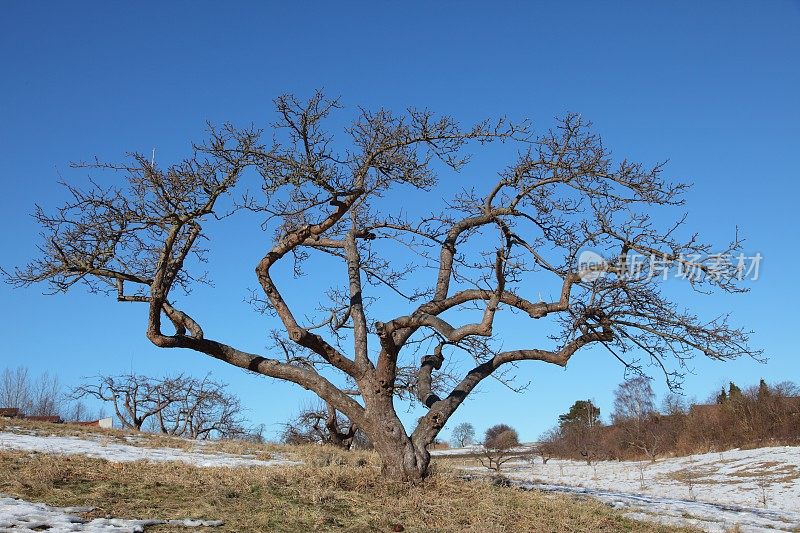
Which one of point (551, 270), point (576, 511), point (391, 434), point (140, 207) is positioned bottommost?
point (576, 511)

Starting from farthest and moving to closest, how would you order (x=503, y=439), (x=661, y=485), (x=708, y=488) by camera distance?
(x=503, y=439), (x=661, y=485), (x=708, y=488)

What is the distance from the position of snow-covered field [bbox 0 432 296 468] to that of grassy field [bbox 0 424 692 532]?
3.36m

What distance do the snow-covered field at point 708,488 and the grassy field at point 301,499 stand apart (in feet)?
4.66

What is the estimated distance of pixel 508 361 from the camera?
1068 cm

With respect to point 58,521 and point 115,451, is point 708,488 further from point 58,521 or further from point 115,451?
point 58,521

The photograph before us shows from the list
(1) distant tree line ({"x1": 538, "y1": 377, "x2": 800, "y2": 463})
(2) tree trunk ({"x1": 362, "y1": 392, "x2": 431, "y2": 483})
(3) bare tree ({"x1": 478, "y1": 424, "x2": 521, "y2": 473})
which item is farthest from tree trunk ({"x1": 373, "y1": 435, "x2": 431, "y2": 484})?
(3) bare tree ({"x1": 478, "y1": 424, "x2": 521, "y2": 473})

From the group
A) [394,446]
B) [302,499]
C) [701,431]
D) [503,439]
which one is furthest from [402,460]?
[503,439]

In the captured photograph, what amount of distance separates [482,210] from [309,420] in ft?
58.3

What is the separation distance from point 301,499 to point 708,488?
19.6 m

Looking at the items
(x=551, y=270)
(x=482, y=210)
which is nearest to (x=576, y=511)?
(x=551, y=270)

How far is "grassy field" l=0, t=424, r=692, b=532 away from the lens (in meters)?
7.17

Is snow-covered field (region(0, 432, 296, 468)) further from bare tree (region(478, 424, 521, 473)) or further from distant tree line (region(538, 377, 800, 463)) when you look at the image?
bare tree (region(478, 424, 521, 473))

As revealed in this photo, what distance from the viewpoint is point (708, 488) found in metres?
22.9

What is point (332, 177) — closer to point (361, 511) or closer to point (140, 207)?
point (140, 207)
